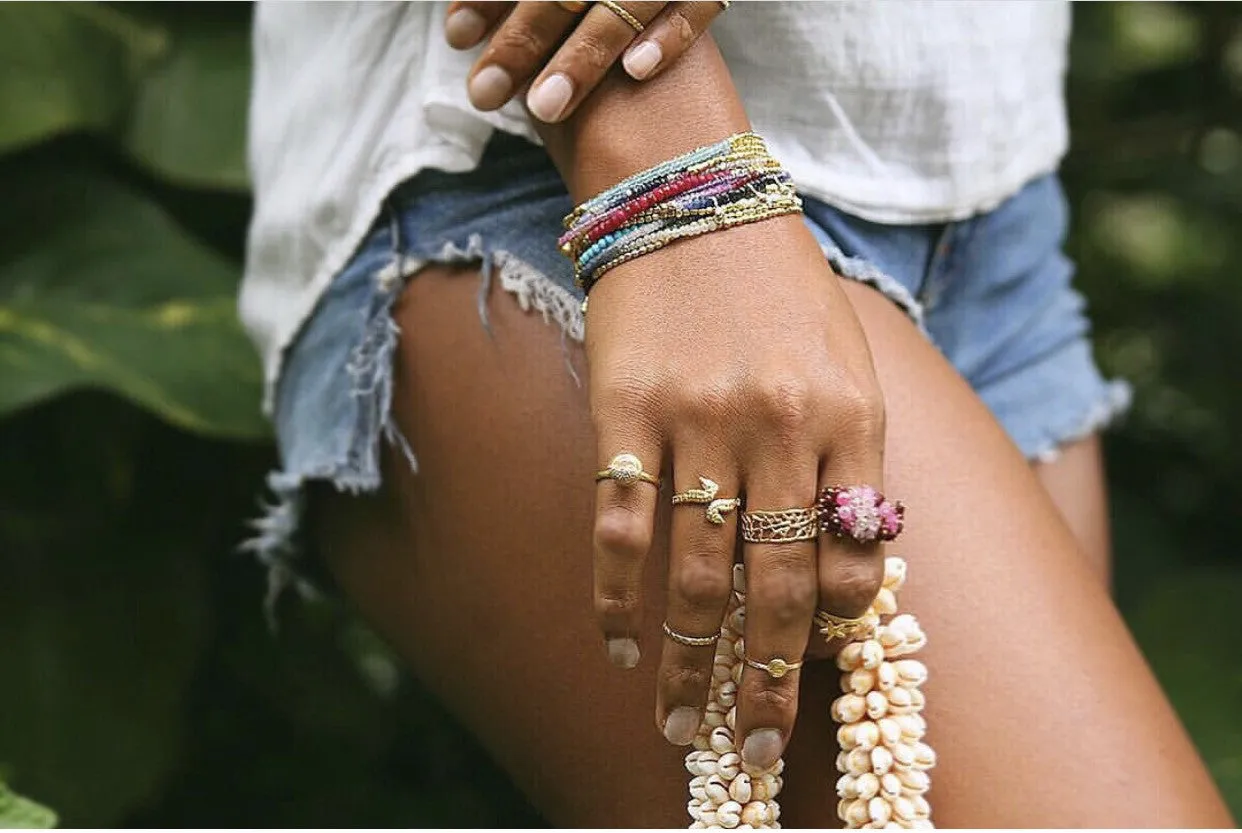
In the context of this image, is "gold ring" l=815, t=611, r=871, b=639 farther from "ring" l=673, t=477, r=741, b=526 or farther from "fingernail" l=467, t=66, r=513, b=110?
"fingernail" l=467, t=66, r=513, b=110

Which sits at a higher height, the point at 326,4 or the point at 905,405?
the point at 326,4

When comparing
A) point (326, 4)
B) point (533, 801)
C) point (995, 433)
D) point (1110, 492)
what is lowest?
point (1110, 492)

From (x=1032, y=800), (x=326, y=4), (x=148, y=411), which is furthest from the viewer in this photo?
(x=148, y=411)

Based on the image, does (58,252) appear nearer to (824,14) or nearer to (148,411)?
(148,411)

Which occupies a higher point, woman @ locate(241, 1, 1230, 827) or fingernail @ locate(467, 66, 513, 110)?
fingernail @ locate(467, 66, 513, 110)

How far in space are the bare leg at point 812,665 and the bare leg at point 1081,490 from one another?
315mm

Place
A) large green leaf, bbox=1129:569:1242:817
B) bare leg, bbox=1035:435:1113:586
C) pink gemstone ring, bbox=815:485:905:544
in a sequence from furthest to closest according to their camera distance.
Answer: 1. large green leaf, bbox=1129:569:1242:817
2. bare leg, bbox=1035:435:1113:586
3. pink gemstone ring, bbox=815:485:905:544

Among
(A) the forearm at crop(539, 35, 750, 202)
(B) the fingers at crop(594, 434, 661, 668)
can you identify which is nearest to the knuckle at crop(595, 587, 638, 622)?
(B) the fingers at crop(594, 434, 661, 668)

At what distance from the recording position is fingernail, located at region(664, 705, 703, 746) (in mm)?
650

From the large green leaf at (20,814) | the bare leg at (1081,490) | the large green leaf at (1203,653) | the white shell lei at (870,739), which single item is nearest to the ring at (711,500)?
the white shell lei at (870,739)

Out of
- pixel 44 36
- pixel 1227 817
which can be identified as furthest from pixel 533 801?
pixel 44 36

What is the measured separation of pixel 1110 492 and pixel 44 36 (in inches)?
56.9

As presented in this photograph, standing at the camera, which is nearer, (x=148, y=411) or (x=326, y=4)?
(x=326, y=4)

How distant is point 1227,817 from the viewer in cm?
76
